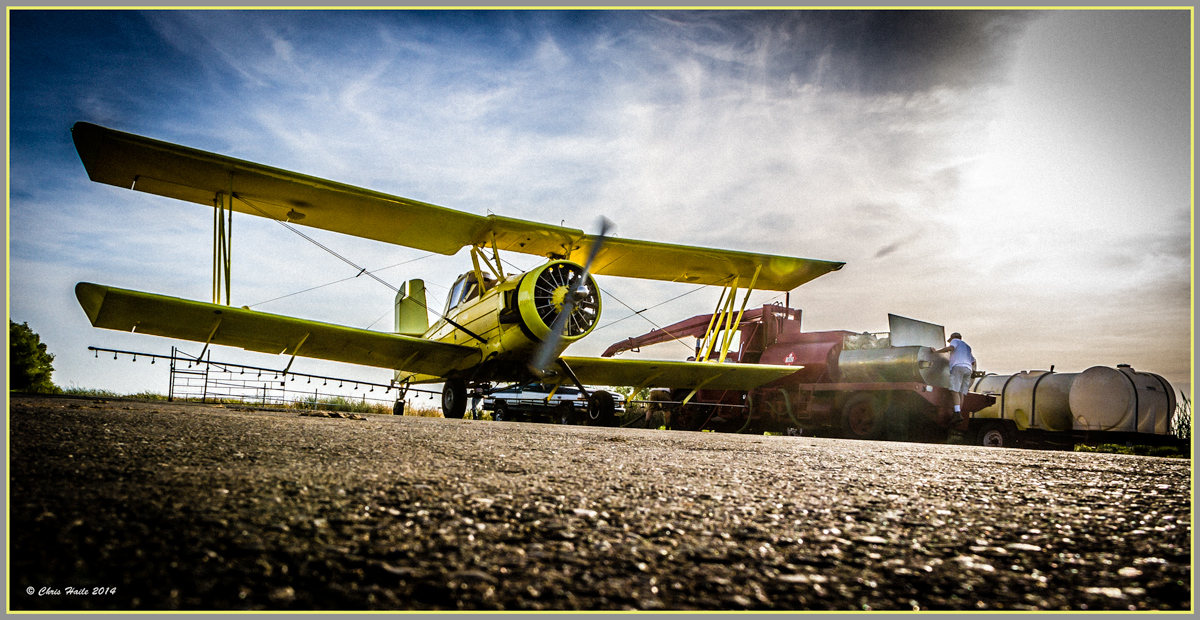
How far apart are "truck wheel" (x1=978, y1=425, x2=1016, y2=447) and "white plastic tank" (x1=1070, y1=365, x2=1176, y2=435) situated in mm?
A: 948

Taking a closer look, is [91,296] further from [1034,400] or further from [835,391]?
[1034,400]

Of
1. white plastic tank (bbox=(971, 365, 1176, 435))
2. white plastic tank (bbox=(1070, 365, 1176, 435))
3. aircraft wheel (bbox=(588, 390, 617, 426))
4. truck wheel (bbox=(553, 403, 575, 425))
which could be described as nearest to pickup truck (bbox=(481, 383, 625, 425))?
truck wheel (bbox=(553, 403, 575, 425))

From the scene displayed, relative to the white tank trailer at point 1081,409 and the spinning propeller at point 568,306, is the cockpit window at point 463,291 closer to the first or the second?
the spinning propeller at point 568,306

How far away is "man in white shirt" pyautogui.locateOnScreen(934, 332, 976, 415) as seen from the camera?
1002 centimetres

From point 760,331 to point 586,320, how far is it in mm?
4551

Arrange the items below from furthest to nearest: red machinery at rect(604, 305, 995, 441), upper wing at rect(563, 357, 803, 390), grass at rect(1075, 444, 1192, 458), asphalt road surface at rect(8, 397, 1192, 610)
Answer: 1. upper wing at rect(563, 357, 803, 390)
2. red machinery at rect(604, 305, 995, 441)
3. grass at rect(1075, 444, 1192, 458)
4. asphalt road surface at rect(8, 397, 1192, 610)

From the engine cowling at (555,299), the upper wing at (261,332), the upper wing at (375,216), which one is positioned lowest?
the upper wing at (261,332)

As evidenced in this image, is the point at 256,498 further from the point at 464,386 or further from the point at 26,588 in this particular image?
the point at 464,386

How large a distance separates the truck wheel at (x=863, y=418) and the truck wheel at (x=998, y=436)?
2.50 m

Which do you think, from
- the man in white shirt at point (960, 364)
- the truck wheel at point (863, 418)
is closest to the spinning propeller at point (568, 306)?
the truck wheel at point (863, 418)

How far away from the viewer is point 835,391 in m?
10.3

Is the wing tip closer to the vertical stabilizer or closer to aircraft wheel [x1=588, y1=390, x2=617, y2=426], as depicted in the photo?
aircraft wheel [x1=588, y1=390, x2=617, y2=426]

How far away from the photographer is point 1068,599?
2.61 ft

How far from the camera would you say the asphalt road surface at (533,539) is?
2.31 feet
